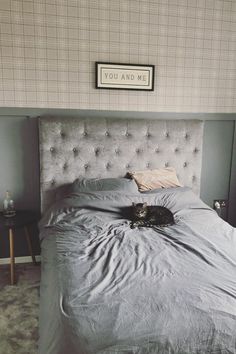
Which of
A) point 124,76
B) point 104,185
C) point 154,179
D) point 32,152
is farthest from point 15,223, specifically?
point 124,76

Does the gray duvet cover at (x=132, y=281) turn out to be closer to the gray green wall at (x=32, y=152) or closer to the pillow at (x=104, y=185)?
the pillow at (x=104, y=185)

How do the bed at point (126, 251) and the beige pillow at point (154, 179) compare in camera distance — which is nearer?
the bed at point (126, 251)

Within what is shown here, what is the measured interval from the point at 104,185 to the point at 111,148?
38cm

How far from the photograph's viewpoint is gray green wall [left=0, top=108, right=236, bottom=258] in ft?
9.30

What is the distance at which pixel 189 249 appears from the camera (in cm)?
201

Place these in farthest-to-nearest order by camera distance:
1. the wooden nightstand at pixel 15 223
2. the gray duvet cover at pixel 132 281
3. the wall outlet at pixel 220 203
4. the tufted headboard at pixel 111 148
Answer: the wall outlet at pixel 220 203 → the tufted headboard at pixel 111 148 → the wooden nightstand at pixel 15 223 → the gray duvet cover at pixel 132 281

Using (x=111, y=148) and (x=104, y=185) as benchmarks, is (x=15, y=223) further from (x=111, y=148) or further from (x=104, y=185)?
(x=111, y=148)

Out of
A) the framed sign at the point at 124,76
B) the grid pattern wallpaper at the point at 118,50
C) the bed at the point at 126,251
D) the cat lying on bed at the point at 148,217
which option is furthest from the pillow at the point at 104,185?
the framed sign at the point at 124,76

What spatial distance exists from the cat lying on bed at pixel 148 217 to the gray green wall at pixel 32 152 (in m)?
1.01

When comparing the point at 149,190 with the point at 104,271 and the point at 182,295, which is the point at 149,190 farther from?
the point at 182,295

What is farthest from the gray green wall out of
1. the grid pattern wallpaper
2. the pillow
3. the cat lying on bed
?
the cat lying on bed

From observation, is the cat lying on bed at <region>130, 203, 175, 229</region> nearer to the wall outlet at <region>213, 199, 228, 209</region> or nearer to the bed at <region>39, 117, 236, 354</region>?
the bed at <region>39, 117, 236, 354</region>

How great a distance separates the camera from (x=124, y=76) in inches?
117

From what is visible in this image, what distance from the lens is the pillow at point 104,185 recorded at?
107 inches
